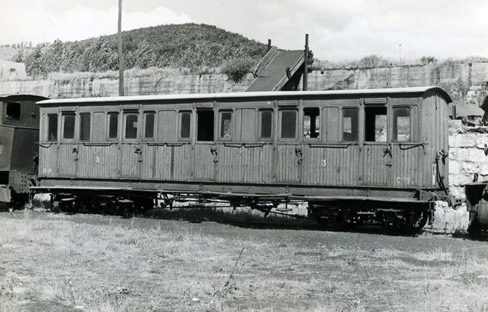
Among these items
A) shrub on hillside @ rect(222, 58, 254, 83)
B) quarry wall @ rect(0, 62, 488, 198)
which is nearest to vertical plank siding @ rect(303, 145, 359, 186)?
quarry wall @ rect(0, 62, 488, 198)

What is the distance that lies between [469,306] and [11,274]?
20.4 ft

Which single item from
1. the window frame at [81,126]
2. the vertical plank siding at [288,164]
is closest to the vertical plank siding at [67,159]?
the window frame at [81,126]

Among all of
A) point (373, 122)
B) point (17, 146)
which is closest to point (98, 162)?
point (17, 146)

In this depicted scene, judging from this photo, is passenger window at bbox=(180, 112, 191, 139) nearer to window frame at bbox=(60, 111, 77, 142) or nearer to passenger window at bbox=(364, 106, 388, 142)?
window frame at bbox=(60, 111, 77, 142)

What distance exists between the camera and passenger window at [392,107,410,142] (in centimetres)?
1334

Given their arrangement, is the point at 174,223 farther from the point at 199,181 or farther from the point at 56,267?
the point at 56,267

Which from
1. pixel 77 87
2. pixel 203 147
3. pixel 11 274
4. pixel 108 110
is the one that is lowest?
pixel 11 274

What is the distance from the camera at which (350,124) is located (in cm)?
1380

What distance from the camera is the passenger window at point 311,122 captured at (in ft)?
47.0

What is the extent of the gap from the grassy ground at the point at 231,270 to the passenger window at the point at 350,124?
2361 millimetres

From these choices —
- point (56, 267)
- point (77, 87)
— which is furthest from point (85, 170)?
point (77, 87)

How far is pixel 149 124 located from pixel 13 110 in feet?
17.3

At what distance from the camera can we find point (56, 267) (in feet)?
29.0

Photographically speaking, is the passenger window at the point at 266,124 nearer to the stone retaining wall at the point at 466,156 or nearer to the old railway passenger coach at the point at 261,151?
the old railway passenger coach at the point at 261,151
